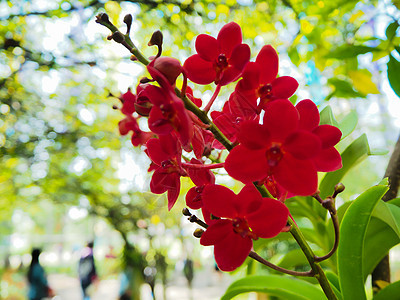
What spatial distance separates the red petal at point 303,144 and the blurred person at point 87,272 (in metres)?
2.69

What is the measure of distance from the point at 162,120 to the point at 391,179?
449 mm

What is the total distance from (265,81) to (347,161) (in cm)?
28

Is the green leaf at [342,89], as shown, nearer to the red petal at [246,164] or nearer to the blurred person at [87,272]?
the red petal at [246,164]

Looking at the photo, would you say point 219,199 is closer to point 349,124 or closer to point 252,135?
point 252,135

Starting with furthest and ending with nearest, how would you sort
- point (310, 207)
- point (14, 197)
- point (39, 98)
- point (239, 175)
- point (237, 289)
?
point (14, 197), point (39, 98), point (310, 207), point (237, 289), point (239, 175)

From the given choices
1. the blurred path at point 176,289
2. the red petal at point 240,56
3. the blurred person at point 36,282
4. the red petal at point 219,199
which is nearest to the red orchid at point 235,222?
the red petal at point 219,199

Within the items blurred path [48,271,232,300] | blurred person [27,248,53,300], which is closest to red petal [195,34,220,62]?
blurred person [27,248,53,300]

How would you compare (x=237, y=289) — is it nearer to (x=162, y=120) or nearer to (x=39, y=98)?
(x=162, y=120)

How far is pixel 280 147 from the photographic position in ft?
0.70

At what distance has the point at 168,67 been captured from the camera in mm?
220

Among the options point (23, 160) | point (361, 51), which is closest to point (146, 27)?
point (361, 51)

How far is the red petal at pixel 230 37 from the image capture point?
0.88 ft

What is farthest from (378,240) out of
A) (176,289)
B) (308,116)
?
(176,289)

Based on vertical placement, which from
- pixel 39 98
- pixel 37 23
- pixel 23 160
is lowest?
pixel 23 160
